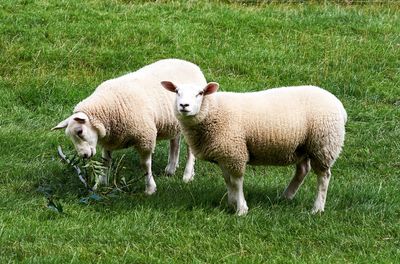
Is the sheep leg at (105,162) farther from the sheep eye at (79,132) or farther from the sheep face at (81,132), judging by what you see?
the sheep eye at (79,132)

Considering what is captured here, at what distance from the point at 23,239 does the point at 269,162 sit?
209cm

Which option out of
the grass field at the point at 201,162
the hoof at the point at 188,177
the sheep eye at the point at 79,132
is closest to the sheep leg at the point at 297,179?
the grass field at the point at 201,162

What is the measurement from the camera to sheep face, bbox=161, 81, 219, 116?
633cm

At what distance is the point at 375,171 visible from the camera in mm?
8102

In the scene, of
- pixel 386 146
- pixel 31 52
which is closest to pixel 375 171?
pixel 386 146

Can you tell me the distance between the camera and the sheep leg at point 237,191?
664 centimetres

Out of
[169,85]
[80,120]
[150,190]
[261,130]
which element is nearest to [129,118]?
[80,120]

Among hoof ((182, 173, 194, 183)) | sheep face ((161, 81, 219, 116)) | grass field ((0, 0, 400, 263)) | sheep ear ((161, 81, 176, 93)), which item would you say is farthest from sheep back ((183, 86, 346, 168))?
hoof ((182, 173, 194, 183))

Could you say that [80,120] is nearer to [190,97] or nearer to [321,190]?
[190,97]

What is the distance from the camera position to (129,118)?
7.23m

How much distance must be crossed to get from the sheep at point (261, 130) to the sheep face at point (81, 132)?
84cm

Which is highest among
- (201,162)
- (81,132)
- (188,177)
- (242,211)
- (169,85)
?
(169,85)

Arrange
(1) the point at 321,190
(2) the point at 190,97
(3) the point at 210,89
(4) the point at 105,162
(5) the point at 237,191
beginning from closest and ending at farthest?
1. (2) the point at 190,97
2. (3) the point at 210,89
3. (5) the point at 237,191
4. (1) the point at 321,190
5. (4) the point at 105,162

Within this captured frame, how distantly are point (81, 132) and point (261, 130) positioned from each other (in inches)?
59.4
